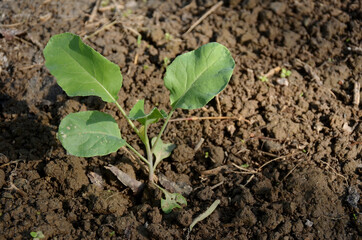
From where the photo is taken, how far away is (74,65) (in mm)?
2062

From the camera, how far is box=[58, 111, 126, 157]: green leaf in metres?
1.86

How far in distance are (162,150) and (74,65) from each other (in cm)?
71

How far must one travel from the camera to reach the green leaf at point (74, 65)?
2025mm

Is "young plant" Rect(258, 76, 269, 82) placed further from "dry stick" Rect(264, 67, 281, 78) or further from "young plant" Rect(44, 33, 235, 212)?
"young plant" Rect(44, 33, 235, 212)

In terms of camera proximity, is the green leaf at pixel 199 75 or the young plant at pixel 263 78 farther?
the young plant at pixel 263 78

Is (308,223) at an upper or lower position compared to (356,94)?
lower

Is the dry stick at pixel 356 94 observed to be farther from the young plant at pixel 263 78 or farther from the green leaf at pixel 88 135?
the green leaf at pixel 88 135

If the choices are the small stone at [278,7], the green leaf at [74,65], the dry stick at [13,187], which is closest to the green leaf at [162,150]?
the green leaf at [74,65]

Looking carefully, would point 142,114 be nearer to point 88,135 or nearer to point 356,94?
point 88,135

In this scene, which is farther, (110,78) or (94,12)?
(94,12)

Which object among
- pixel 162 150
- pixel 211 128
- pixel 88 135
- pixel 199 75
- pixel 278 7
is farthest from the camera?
pixel 278 7

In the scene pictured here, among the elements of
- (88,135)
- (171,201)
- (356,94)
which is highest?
(88,135)

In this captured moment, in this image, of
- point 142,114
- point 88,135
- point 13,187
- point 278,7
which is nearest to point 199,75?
point 142,114

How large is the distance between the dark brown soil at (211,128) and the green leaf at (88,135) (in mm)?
319
